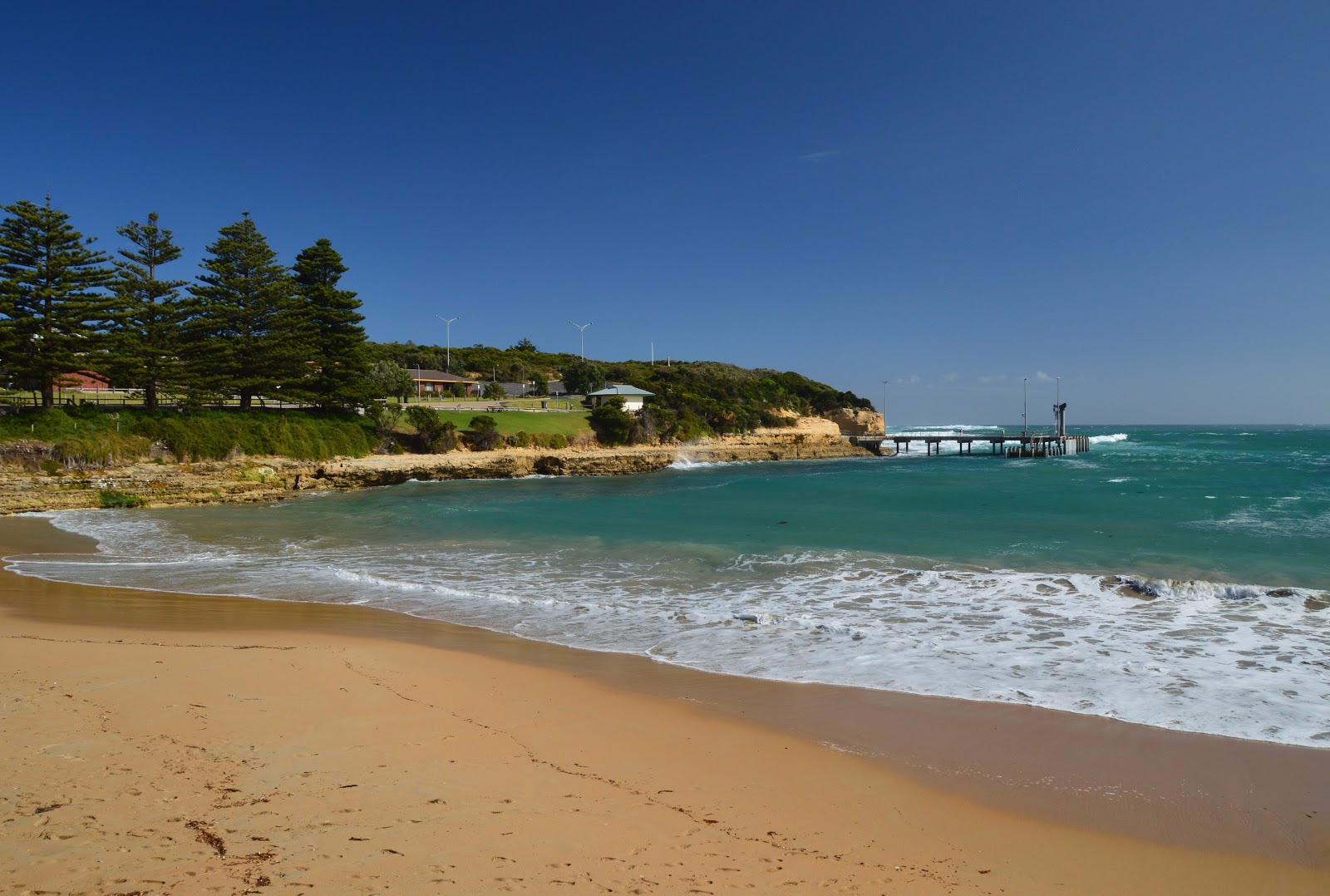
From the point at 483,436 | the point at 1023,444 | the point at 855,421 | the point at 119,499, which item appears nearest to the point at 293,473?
the point at 119,499

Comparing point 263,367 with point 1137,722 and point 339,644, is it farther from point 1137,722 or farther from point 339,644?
point 1137,722

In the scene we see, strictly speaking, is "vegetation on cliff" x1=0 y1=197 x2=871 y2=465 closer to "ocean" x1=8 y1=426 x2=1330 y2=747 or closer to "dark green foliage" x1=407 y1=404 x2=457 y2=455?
"dark green foliage" x1=407 y1=404 x2=457 y2=455

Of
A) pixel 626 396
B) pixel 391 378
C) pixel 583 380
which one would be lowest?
pixel 626 396

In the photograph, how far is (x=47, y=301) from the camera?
2856 centimetres

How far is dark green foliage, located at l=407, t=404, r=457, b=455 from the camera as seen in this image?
3922 cm

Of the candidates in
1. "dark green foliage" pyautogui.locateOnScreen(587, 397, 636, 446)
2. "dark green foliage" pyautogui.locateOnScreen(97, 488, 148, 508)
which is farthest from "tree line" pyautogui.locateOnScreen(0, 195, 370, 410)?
"dark green foliage" pyautogui.locateOnScreen(587, 397, 636, 446)

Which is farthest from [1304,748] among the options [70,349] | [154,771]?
[70,349]

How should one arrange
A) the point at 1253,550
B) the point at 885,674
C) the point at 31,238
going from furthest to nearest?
the point at 31,238, the point at 1253,550, the point at 885,674

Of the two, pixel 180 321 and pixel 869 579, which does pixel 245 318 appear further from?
pixel 869 579

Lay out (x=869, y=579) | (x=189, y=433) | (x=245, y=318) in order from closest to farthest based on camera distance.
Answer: (x=869, y=579) < (x=189, y=433) < (x=245, y=318)

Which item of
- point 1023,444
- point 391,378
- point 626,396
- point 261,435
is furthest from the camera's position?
point 1023,444

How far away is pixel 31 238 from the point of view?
28.3 meters

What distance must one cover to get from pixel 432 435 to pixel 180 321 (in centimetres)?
1274

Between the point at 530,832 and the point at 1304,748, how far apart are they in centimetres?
574
